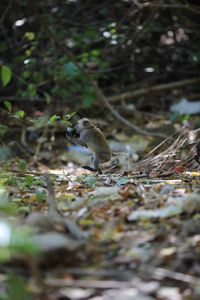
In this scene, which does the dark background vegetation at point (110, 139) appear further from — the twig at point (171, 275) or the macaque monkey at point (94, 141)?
the macaque monkey at point (94, 141)

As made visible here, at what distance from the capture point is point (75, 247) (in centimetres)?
283

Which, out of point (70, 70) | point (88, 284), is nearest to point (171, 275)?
point (88, 284)

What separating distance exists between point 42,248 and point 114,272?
35 centimetres

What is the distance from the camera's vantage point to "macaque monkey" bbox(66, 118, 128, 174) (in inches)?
261

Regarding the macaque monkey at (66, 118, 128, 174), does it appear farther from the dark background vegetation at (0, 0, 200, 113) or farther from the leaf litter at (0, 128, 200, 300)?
the leaf litter at (0, 128, 200, 300)

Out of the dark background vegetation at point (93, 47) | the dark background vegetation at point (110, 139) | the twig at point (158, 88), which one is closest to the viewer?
the dark background vegetation at point (110, 139)

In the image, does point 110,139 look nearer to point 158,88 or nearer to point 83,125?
point 158,88

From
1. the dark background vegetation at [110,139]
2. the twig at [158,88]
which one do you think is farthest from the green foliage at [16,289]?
the twig at [158,88]

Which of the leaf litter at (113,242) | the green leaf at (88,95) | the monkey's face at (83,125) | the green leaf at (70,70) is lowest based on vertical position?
the green leaf at (88,95)

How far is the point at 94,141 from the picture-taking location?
6.69 m

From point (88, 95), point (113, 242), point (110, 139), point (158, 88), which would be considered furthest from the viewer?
point (158, 88)

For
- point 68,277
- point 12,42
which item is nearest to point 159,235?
point 68,277

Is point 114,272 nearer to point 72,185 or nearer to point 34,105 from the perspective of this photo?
point 72,185

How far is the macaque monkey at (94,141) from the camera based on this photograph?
21.8 feet
